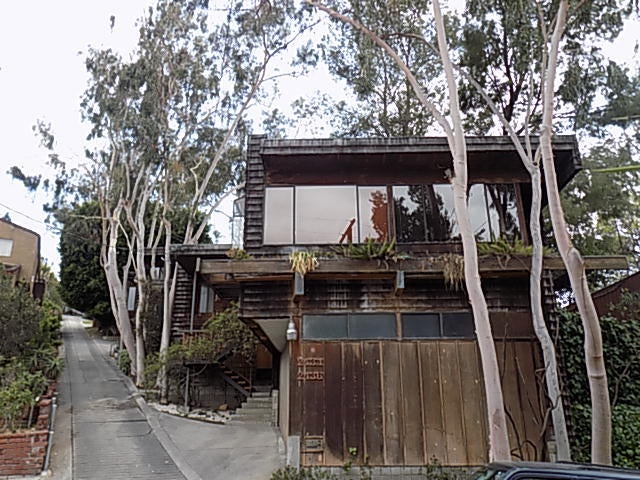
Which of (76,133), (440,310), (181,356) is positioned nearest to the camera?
(440,310)

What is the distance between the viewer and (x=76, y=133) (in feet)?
54.2

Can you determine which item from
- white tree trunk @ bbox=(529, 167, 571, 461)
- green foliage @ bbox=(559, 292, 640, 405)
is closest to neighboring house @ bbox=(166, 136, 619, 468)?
white tree trunk @ bbox=(529, 167, 571, 461)

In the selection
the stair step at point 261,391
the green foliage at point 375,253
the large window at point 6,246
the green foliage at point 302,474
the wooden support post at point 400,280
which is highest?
the large window at point 6,246

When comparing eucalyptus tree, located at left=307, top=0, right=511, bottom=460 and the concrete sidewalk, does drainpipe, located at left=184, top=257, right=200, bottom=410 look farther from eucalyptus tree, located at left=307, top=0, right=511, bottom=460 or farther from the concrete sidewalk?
eucalyptus tree, located at left=307, top=0, right=511, bottom=460

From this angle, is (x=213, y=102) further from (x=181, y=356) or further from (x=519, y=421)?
(x=519, y=421)

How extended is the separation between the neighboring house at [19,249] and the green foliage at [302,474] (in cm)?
1635

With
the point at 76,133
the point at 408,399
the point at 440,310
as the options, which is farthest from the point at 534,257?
the point at 76,133

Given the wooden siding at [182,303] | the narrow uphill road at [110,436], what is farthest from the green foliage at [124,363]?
the wooden siding at [182,303]

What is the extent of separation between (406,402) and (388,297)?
169 centimetres

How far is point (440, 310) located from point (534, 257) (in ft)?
5.83

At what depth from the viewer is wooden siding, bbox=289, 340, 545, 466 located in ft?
24.0

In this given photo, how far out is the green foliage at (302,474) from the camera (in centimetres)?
706

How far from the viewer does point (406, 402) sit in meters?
7.50

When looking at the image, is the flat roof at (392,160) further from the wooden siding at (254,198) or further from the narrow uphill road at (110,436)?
the narrow uphill road at (110,436)
